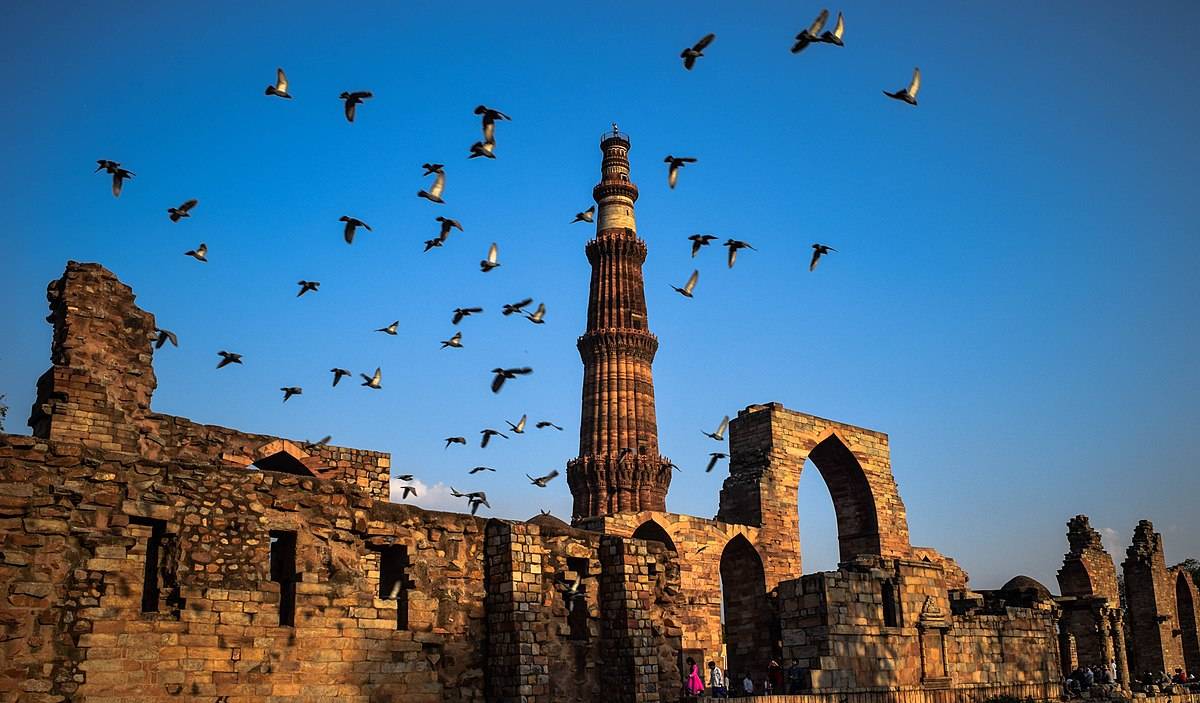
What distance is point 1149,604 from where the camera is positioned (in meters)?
32.8

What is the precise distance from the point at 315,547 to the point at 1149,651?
1182 inches

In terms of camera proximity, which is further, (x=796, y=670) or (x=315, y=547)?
(x=796, y=670)

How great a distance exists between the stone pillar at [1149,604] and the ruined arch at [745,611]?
15.0 m

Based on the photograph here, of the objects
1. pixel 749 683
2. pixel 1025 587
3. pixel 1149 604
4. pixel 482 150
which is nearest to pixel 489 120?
pixel 482 150

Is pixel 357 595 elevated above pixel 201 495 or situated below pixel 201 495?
below

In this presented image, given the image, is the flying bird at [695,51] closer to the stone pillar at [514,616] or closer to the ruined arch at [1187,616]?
the stone pillar at [514,616]

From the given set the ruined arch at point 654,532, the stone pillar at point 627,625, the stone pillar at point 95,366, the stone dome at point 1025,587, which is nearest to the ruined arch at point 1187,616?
the stone dome at point 1025,587

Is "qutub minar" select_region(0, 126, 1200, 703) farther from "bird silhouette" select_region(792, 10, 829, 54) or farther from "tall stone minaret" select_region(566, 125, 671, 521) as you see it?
"tall stone minaret" select_region(566, 125, 671, 521)

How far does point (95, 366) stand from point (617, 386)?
25533 millimetres

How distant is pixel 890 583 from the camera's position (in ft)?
52.9

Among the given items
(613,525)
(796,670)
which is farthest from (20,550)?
(613,525)

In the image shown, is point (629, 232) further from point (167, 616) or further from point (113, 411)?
point (167, 616)

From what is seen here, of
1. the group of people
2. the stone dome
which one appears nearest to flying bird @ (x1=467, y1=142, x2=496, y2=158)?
the group of people

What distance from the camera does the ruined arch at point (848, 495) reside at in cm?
2844
